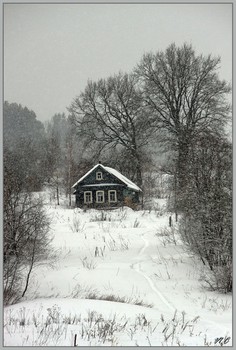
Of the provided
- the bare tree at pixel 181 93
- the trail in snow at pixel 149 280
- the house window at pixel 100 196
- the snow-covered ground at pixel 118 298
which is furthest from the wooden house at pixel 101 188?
the trail in snow at pixel 149 280

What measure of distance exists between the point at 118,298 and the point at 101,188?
22189 mm

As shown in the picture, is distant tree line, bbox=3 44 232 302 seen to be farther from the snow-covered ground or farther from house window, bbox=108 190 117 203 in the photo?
house window, bbox=108 190 117 203

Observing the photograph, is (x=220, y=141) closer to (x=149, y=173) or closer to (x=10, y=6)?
(x=10, y=6)

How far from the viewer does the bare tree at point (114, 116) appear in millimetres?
30984

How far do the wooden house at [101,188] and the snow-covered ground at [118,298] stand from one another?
13863 mm

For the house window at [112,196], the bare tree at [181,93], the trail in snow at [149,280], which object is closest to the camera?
the trail in snow at [149,280]

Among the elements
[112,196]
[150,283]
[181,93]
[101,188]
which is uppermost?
[181,93]

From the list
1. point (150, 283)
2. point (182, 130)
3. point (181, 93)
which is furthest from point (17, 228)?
point (181, 93)

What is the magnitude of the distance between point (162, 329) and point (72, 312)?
5.85ft

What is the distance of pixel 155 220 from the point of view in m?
19.9

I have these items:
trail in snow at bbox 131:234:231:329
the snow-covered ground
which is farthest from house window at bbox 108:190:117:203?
trail in snow at bbox 131:234:231:329

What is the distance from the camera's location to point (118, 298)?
877cm

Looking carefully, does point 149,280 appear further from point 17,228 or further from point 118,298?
point 17,228

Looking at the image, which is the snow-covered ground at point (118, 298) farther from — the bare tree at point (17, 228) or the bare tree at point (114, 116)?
the bare tree at point (114, 116)
